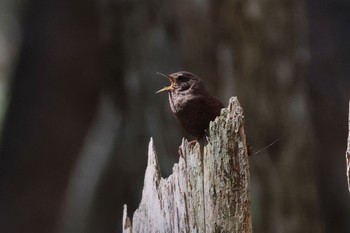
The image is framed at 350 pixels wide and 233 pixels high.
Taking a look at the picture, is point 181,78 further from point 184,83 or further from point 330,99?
point 330,99

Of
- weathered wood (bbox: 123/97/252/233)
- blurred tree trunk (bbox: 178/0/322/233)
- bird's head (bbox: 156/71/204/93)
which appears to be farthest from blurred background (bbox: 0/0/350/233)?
weathered wood (bbox: 123/97/252/233)

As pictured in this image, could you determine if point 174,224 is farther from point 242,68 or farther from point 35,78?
point 35,78

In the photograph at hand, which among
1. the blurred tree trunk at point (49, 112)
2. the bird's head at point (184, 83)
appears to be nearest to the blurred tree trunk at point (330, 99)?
the blurred tree trunk at point (49, 112)

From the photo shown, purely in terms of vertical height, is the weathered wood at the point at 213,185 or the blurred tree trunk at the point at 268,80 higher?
the blurred tree trunk at the point at 268,80

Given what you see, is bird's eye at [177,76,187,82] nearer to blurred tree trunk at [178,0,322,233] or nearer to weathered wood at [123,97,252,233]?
weathered wood at [123,97,252,233]

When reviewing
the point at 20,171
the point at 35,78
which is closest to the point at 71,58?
the point at 35,78

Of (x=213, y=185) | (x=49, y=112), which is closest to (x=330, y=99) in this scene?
(x=49, y=112)

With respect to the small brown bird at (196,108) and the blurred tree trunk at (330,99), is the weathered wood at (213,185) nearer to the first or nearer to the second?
the small brown bird at (196,108)
